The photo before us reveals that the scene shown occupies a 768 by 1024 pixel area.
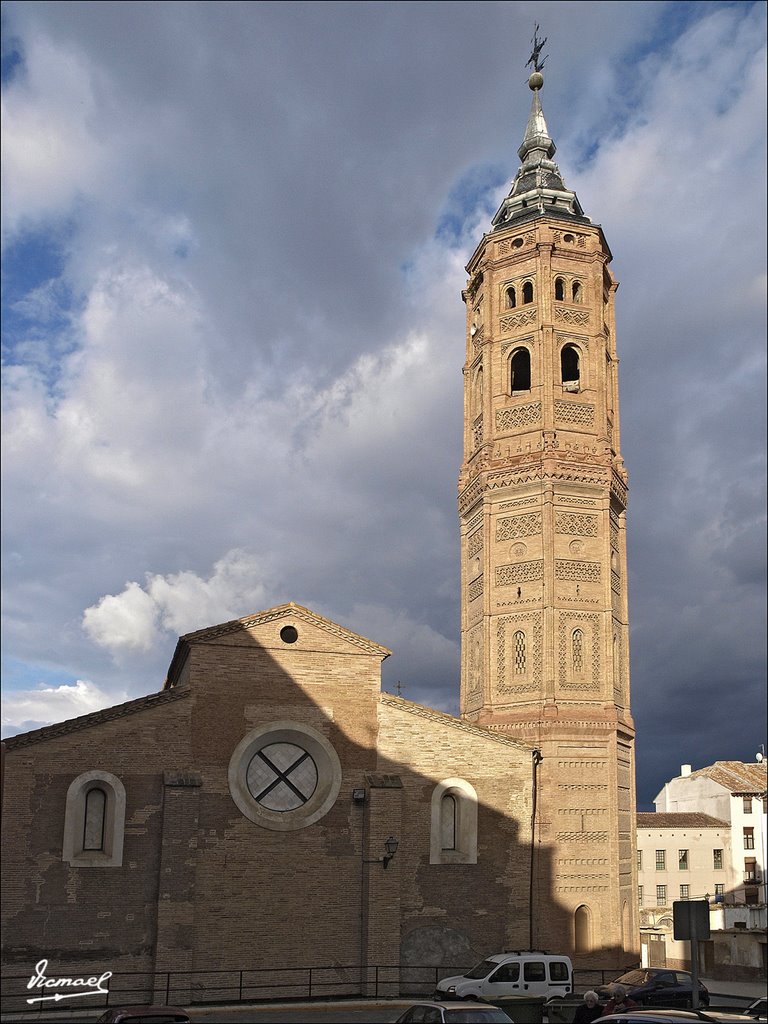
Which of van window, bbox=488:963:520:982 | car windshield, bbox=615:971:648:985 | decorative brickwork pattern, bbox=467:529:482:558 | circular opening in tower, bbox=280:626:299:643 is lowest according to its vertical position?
Answer: car windshield, bbox=615:971:648:985

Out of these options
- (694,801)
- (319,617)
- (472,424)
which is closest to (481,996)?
(319,617)

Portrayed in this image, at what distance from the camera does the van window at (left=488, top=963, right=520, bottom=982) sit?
22516 millimetres

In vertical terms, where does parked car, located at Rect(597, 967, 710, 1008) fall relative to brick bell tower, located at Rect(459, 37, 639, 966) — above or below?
below

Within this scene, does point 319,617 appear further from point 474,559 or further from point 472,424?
point 472,424

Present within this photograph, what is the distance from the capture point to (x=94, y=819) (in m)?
24.1

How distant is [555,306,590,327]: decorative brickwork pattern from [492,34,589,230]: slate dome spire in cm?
357

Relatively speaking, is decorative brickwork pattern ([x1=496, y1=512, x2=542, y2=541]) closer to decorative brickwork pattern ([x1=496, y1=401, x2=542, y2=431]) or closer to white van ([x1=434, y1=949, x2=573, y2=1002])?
decorative brickwork pattern ([x1=496, y1=401, x2=542, y2=431])

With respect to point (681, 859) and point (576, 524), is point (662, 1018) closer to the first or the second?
point (576, 524)

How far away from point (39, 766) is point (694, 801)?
2074 inches

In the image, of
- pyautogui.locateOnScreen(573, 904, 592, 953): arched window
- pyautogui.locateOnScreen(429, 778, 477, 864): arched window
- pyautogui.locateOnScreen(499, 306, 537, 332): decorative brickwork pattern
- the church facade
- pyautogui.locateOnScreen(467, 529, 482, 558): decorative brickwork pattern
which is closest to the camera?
the church facade

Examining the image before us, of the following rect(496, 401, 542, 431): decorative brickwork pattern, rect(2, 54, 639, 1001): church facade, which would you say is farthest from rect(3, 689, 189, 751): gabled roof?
rect(496, 401, 542, 431): decorative brickwork pattern

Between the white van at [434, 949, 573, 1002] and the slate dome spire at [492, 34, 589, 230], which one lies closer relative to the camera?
the white van at [434, 949, 573, 1002]

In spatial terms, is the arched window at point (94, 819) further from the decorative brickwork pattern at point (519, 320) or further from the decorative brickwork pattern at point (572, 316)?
the decorative brickwork pattern at point (572, 316)

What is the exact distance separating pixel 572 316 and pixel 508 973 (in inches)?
799
